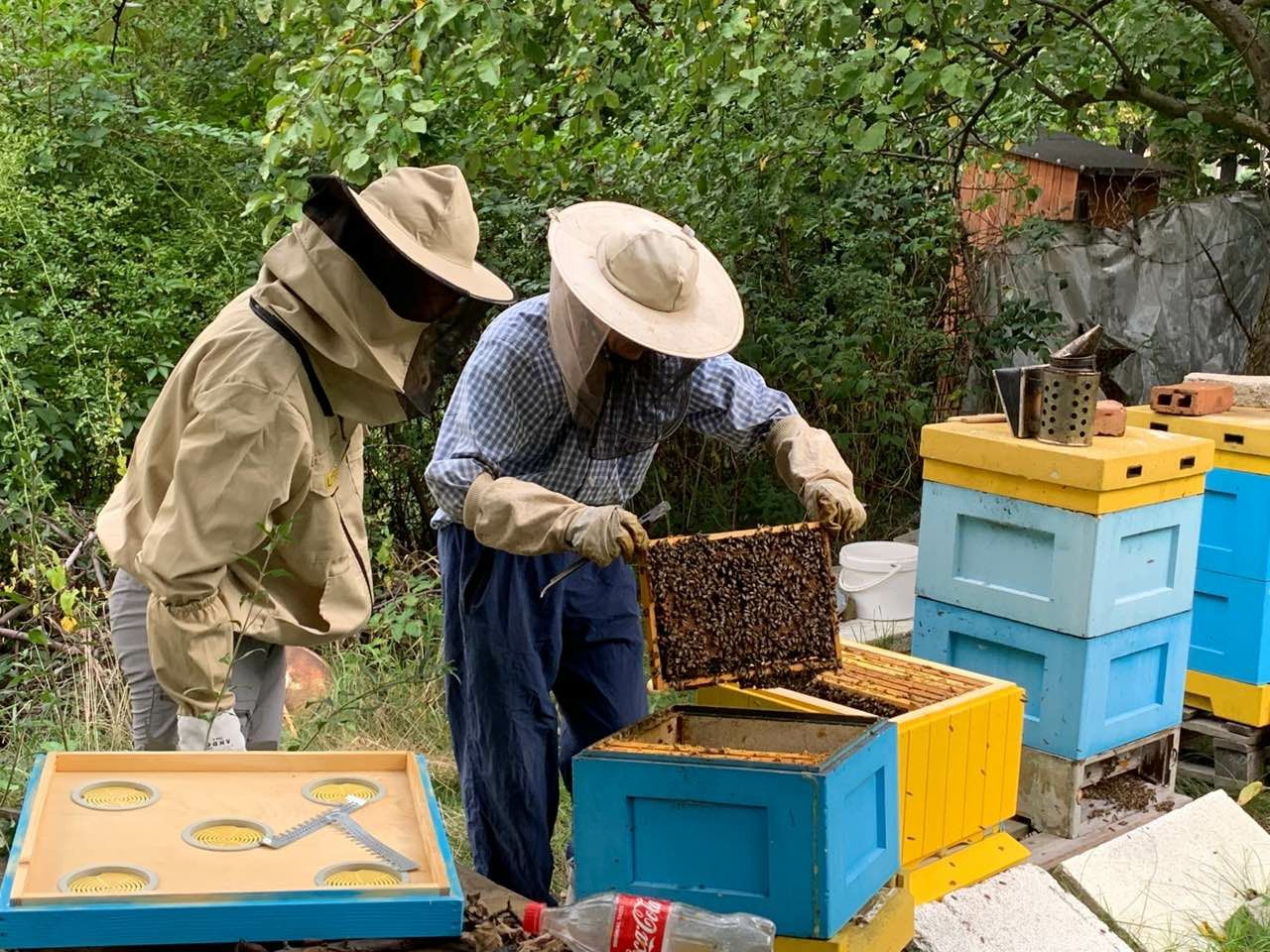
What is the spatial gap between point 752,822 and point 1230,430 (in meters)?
2.42

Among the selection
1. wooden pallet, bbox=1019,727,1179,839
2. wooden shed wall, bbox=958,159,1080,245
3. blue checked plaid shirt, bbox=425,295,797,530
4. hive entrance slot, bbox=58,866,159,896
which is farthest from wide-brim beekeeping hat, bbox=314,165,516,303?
wooden shed wall, bbox=958,159,1080,245

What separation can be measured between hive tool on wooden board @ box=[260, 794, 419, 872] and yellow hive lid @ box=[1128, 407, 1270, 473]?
2.94 m

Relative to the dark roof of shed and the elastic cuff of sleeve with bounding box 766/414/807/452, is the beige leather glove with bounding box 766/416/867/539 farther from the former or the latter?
the dark roof of shed

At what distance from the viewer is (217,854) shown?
1529mm

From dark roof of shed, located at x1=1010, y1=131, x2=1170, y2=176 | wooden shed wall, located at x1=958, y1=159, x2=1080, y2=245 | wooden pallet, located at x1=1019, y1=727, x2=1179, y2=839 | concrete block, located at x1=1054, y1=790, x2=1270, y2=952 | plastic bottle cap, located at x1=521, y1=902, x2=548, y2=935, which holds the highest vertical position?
dark roof of shed, located at x1=1010, y1=131, x2=1170, y2=176

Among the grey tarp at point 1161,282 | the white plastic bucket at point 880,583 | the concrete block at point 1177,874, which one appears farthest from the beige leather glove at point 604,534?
the grey tarp at point 1161,282

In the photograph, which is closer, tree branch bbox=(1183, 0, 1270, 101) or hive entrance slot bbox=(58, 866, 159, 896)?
hive entrance slot bbox=(58, 866, 159, 896)

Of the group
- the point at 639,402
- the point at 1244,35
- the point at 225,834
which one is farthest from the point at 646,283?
the point at 1244,35

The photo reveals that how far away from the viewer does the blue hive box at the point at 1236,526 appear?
398cm

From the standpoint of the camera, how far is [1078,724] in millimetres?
3658

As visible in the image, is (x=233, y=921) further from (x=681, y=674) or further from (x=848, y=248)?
(x=848, y=248)

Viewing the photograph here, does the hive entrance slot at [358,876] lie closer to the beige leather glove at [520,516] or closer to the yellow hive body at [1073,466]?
the beige leather glove at [520,516]

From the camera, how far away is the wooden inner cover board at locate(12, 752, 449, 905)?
146 cm

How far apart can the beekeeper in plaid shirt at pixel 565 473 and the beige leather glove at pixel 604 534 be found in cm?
1
